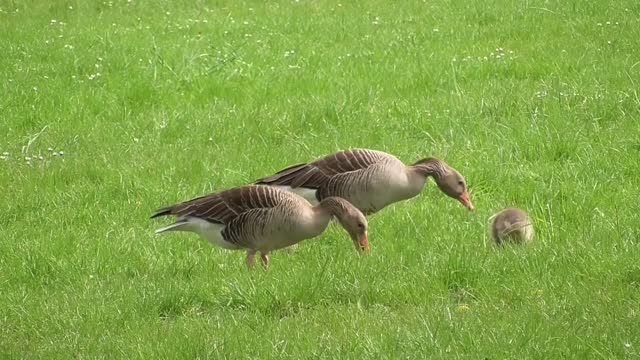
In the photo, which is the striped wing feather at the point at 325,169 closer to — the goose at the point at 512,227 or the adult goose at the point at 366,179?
the adult goose at the point at 366,179

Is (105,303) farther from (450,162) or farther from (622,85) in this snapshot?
(622,85)

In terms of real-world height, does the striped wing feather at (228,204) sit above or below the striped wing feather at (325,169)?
above

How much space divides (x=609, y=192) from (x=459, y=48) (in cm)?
570

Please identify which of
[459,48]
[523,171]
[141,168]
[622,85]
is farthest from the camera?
[459,48]

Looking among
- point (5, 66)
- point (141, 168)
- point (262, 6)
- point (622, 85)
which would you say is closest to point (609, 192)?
point (622, 85)

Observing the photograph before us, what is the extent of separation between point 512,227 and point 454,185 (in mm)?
970

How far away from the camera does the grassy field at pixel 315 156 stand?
22.6ft

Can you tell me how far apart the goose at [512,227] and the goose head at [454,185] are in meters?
0.65

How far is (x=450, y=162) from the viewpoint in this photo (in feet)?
34.4

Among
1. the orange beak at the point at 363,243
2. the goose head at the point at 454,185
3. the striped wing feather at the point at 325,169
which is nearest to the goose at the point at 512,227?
the goose head at the point at 454,185

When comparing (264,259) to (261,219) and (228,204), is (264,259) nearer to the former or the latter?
(261,219)

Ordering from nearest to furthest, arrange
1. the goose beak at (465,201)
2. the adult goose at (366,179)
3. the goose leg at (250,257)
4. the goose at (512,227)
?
the goose at (512,227)
the goose leg at (250,257)
the adult goose at (366,179)
the goose beak at (465,201)

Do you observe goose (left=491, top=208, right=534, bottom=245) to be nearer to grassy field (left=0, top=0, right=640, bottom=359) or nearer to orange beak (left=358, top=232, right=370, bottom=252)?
grassy field (left=0, top=0, right=640, bottom=359)

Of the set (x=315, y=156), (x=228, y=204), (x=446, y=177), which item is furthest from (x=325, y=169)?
(x=315, y=156)
